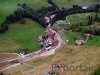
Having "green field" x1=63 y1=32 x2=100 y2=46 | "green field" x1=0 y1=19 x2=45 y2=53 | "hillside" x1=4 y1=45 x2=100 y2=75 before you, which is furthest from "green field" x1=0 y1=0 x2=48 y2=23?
"hillside" x1=4 y1=45 x2=100 y2=75

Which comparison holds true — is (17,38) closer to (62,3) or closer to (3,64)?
(3,64)

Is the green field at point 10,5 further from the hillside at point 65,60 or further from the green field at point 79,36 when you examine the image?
the hillside at point 65,60

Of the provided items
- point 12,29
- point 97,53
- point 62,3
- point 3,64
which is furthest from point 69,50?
point 62,3

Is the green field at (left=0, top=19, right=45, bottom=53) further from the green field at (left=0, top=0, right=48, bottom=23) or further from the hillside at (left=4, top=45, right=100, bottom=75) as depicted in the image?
the hillside at (left=4, top=45, right=100, bottom=75)

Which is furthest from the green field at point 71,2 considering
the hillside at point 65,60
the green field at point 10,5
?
the hillside at point 65,60

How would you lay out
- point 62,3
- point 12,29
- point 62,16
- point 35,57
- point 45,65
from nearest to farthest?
point 45,65
point 35,57
point 12,29
point 62,16
point 62,3

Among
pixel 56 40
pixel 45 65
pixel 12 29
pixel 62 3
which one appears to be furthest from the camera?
pixel 62 3

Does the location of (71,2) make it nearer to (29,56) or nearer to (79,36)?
(79,36)
